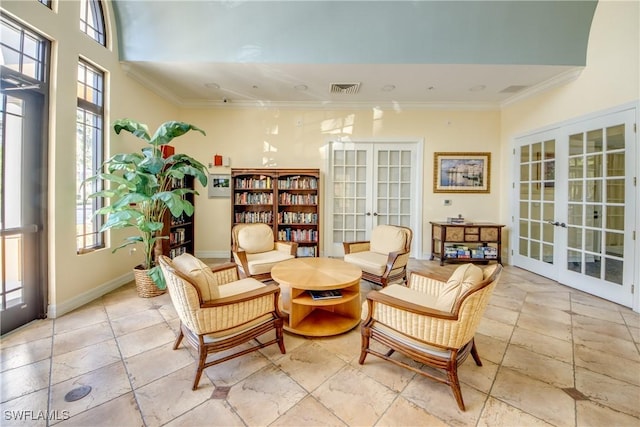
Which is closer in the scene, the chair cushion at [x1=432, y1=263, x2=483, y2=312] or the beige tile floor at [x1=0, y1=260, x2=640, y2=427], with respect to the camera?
the beige tile floor at [x1=0, y1=260, x2=640, y2=427]

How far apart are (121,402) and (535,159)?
20.0 feet

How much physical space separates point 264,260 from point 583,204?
4.55m

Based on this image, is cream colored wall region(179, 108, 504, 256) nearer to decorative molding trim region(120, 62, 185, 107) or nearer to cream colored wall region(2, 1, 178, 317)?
decorative molding trim region(120, 62, 185, 107)

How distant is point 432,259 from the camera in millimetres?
5145

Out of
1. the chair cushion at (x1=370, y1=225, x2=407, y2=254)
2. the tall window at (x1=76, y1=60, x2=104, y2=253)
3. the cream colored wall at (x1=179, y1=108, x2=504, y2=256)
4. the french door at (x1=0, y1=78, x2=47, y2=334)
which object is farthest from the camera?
the cream colored wall at (x1=179, y1=108, x2=504, y2=256)

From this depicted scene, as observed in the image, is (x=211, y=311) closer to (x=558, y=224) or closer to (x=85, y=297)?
(x=85, y=297)

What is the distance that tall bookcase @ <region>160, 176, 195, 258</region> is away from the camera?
392 cm

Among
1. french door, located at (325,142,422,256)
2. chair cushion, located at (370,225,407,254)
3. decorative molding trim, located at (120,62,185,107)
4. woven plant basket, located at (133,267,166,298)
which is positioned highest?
decorative molding trim, located at (120,62,185,107)

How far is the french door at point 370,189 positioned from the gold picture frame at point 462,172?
1.37ft

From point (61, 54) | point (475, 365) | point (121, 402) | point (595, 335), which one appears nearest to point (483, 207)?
point (595, 335)

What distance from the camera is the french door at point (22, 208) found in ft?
7.83

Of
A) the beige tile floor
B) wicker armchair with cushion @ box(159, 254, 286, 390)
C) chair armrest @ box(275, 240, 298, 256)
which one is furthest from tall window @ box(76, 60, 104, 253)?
chair armrest @ box(275, 240, 298, 256)

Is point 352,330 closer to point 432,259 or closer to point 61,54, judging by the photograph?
point 432,259

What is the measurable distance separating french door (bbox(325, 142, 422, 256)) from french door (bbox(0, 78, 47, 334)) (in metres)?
4.02
